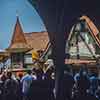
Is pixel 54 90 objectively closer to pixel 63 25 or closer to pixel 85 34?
pixel 63 25

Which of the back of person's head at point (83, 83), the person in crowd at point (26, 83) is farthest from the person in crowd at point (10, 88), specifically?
the back of person's head at point (83, 83)

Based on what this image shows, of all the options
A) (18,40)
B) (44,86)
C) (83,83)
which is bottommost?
(44,86)

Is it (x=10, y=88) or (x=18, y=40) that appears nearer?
(x=10, y=88)

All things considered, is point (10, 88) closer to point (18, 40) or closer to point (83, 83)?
point (83, 83)

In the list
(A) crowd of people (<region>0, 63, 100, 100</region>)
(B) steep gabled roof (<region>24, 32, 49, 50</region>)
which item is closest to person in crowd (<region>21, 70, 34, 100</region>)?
(A) crowd of people (<region>0, 63, 100, 100</region>)

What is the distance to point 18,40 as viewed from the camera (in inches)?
2437

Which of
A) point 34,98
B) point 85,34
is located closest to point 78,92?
point 34,98

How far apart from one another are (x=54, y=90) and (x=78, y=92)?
6.62ft

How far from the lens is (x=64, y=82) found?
→ 41.9 ft

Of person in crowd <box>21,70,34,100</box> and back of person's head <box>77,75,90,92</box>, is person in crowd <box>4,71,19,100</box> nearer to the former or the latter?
person in crowd <box>21,70,34,100</box>

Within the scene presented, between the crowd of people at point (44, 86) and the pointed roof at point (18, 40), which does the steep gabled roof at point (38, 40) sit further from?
the crowd of people at point (44, 86)

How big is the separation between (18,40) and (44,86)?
5022 cm

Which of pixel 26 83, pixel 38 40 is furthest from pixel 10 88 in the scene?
pixel 38 40

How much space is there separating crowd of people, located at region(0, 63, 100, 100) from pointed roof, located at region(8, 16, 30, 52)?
4260cm
